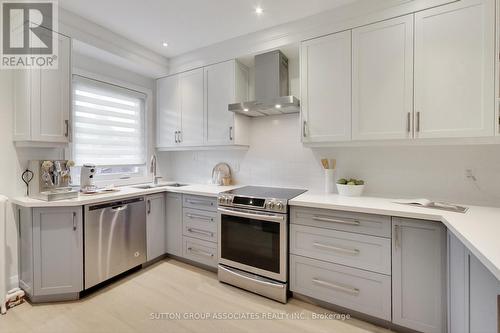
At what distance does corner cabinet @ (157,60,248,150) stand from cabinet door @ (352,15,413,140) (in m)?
1.31

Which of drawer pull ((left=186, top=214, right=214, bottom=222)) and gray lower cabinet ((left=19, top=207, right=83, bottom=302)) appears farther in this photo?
drawer pull ((left=186, top=214, right=214, bottom=222))

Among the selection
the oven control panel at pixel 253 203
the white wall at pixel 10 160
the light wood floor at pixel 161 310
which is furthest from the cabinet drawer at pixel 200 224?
the white wall at pixel 10 160

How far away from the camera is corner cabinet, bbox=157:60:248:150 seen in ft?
9.19

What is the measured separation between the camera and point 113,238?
7.72ft

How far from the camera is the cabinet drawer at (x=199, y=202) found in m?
2.57

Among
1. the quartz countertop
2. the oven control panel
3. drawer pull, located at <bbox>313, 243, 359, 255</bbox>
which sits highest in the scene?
the quartz countertop

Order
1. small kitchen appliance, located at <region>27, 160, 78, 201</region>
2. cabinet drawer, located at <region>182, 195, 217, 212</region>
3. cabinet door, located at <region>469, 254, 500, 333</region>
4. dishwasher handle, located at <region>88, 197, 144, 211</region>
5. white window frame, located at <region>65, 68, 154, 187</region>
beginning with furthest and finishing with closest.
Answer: white window frame, located at <region>65, 68, 154, 187</region> < cabinet drawer, located at <region>182, 195, 217, 212</region> < dishwasher handle, located at <region>88, 197, 144, 211</region> < small kitchen appliance, located at <region>27, 160, 78, 201</region> < cabinet door, located at <region>469, 254, 500, 333</region>

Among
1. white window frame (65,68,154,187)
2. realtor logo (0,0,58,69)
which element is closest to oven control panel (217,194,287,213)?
white window frame (65,68,154,187)

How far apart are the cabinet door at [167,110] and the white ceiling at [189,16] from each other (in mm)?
638

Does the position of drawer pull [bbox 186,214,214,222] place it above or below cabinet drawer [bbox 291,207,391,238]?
below

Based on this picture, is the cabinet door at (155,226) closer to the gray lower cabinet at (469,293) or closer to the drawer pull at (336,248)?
the drawer pull at (336,248)

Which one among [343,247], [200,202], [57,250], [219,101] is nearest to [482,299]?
[343,247]

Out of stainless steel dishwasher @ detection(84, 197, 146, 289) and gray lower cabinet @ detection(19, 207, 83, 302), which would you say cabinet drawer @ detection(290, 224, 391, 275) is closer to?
stainless steel dishwasher @ detection(84, 197, 146, 289)

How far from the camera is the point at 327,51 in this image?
220 centimetres
